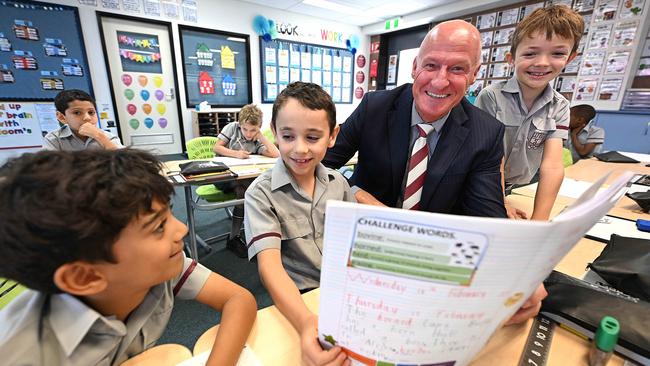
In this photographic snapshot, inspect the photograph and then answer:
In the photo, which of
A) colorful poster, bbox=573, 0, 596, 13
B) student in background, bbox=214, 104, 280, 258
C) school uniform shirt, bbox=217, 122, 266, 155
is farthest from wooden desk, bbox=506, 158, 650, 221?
school uniform shirt, bbox=217, 122, 266, 155

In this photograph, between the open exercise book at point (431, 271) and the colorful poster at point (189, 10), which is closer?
the open exercise book at point (431, 271)

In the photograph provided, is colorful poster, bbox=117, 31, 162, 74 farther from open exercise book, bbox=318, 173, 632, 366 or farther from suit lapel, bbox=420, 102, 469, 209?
open exercise book, bbox=318, 173, 632, 366

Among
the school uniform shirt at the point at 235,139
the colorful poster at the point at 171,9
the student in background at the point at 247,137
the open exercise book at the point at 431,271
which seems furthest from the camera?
the colorful poster at the point at 171,9

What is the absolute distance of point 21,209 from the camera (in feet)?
1.52

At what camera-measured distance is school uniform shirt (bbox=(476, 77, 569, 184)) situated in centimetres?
139

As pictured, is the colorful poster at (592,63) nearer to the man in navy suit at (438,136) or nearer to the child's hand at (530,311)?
the man in navy suit at (438,136)

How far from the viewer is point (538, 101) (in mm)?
1387

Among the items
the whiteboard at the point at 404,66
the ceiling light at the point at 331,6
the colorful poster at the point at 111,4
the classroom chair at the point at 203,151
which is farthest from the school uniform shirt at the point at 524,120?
the colorful poster at the point at 111,4

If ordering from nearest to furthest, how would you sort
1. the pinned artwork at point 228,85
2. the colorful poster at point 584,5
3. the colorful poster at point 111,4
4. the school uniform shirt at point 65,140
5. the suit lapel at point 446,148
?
the suit lapel at point 446,148 → the school uniform shirt at point 65,140 → the colorful poster at point 584,5 → the colorful poster at point 111,4 → the pinned artwork at point 228,85

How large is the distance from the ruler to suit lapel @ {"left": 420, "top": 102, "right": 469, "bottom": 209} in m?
0.55

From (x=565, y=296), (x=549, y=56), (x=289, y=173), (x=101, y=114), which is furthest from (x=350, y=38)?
(x=565, y=296)

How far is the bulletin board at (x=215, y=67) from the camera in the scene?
4805 mm

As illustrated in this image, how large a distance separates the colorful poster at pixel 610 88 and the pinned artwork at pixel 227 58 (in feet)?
18.0

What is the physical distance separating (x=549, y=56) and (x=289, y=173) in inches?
47.5
